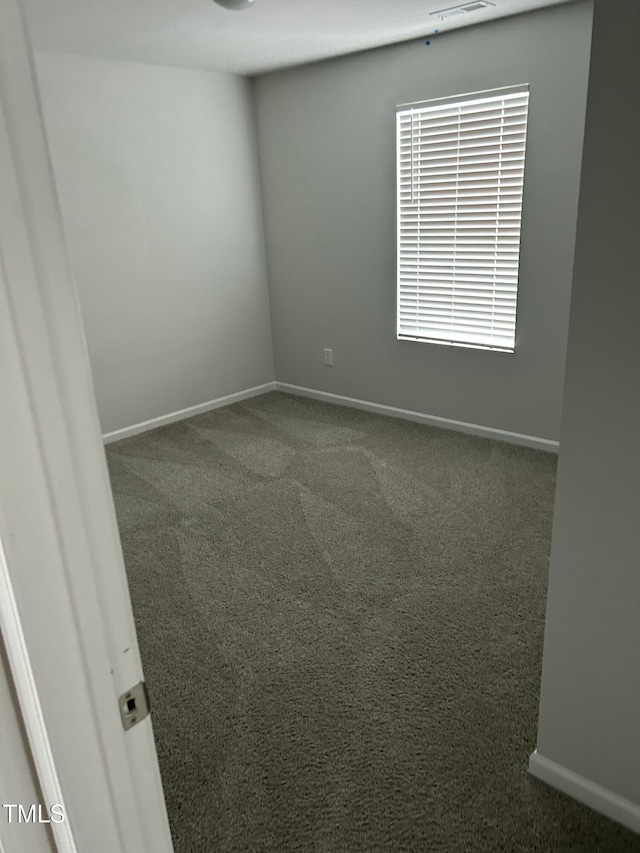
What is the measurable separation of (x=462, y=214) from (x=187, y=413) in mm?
2373

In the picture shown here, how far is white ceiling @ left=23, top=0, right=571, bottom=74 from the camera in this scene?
2865 mm

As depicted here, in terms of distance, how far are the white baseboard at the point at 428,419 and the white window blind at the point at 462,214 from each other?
54 cm

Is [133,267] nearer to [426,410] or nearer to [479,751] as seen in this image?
[426,410]

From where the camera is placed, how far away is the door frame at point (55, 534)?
54 cm

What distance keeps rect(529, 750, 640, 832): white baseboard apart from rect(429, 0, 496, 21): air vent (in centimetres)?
319

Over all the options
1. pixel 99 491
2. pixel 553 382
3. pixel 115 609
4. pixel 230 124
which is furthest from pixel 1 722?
pixel 230 124

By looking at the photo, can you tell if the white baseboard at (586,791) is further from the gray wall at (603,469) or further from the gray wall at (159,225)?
the gray wall at (159,225)

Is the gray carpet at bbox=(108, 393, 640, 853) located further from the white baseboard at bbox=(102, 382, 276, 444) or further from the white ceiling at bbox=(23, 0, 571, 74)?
the white ceiling at bbox=(23, 0, 571, 74)

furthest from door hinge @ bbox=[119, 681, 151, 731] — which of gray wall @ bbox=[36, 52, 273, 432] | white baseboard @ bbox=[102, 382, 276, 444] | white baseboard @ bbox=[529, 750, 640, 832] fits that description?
white baseboard @ bbox=[102, 382, 276, 444]

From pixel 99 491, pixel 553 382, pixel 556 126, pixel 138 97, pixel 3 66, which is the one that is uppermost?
pixel 138 97

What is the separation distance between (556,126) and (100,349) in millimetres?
2996

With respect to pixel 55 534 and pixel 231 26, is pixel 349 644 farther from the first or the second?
pixel 231 26

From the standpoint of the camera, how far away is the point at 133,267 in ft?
14.0

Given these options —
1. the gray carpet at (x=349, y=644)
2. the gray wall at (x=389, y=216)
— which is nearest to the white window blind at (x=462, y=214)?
the gray wall at (x=389, y=216)
